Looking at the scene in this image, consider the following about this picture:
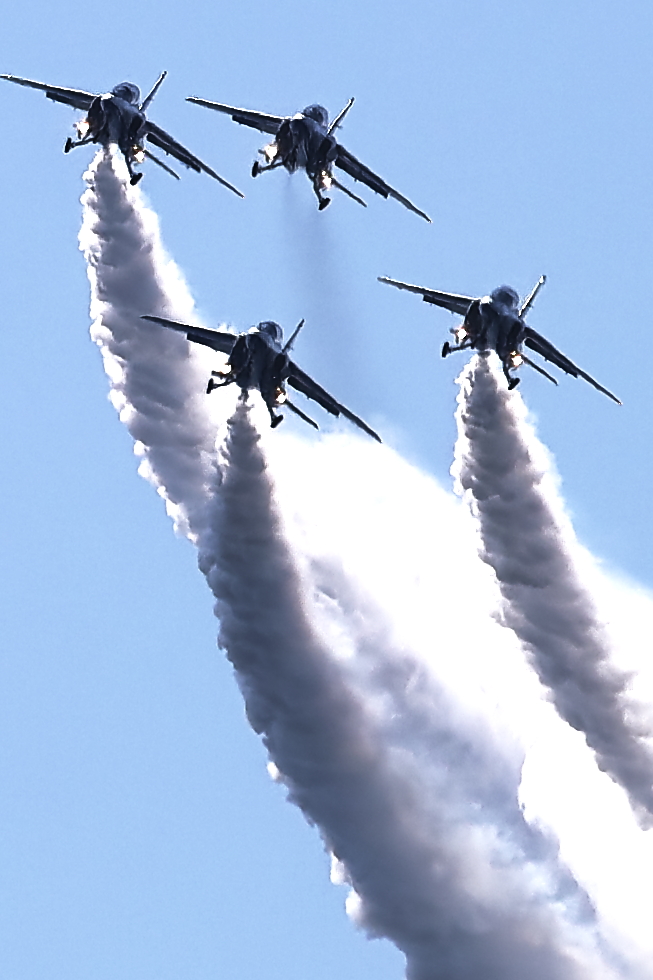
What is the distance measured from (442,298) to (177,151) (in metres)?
18.9

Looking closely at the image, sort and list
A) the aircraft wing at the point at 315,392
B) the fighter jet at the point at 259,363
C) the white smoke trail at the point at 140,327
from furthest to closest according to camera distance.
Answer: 1. the white smoke trail at the point at 140,327
2. the aircraft wing at the point at 315,392
3. the fighter jet at the point at 259,363

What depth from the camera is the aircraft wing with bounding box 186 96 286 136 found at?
11081cm

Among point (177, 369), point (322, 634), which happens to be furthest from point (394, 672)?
point (177, 369)

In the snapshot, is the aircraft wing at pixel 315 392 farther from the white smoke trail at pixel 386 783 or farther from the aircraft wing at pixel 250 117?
the aircraft wing at pixel 250 117

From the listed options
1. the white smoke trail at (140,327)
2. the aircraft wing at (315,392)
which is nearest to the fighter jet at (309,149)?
the white smoke trail at (140,327)

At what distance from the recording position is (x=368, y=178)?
113 metres

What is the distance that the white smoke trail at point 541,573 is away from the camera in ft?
319

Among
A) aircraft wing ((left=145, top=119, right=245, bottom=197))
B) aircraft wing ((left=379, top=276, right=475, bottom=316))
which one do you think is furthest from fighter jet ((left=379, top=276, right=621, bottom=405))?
aircraft wing ((left=145, top=119, right=245, bottom=197))

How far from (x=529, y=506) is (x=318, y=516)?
11.1m

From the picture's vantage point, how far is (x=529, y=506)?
9975 centimetres

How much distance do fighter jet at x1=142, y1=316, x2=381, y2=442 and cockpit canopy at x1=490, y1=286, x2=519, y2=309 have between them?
8.05 m

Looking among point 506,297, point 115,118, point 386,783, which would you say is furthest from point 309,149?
point 386,783

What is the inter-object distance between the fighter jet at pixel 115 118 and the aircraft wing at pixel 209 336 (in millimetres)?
12385

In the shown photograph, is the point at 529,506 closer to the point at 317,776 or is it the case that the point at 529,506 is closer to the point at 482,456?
the point at 482,456
